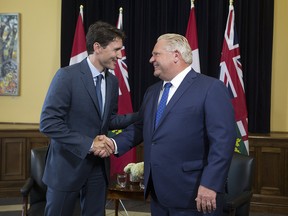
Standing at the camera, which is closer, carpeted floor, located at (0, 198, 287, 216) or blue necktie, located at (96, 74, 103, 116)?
blue necktie, located at (96, 74, 103, 116)

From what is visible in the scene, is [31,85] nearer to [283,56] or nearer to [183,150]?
[283,56]

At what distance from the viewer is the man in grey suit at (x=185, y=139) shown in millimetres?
2135

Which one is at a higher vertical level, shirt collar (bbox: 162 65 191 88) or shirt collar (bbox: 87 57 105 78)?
shirt collar (bbox: 87 57 105 78)

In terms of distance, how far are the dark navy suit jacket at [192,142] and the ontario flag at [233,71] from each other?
2.31 meters

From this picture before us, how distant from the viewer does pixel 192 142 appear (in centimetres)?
222

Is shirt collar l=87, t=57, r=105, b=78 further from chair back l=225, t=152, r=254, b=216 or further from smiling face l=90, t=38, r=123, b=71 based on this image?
chair back l=225, t=152, r=254, b=216

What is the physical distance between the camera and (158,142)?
89.7 inches

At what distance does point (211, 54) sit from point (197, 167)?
300cm

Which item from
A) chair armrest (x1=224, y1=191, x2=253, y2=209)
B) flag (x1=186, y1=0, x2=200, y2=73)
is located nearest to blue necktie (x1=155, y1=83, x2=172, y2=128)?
chair armrest (x1=224, y1=191, x2=253, y2=209)

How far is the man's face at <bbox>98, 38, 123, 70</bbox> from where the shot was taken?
8.00 feet

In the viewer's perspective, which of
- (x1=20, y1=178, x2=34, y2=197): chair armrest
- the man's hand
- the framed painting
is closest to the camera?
the man's hand

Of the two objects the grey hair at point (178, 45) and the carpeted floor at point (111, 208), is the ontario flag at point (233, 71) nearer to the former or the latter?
the carpeted floor at point (111, 208)

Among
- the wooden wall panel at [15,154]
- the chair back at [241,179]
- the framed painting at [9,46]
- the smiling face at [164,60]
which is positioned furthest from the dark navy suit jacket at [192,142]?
the framed painting at [9,46]

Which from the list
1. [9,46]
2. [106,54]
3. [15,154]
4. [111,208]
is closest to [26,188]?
[106,54]
